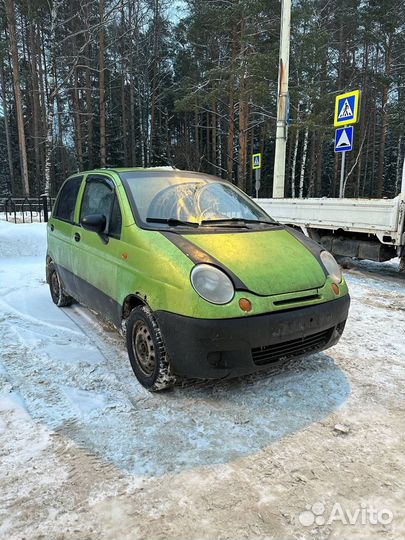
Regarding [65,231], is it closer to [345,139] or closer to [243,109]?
[345,139]

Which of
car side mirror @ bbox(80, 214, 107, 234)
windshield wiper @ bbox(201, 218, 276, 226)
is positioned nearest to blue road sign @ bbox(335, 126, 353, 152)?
windshield wiper @ bbox(201, 218, 276, 226)

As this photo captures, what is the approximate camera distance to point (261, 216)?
4.13 m

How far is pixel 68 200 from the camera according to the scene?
16.0 ft

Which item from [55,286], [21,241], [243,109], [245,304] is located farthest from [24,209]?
[245,304]

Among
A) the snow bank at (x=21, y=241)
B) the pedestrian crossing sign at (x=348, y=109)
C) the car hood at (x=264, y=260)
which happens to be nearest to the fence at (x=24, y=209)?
the snow bank at (x=21, y=241)

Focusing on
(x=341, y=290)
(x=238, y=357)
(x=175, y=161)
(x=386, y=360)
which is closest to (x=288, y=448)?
(x=238, y=357)

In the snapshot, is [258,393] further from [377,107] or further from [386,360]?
[377,107]

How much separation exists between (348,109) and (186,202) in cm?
702

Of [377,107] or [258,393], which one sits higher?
[377,107]

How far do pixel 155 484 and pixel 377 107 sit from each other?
37.1m

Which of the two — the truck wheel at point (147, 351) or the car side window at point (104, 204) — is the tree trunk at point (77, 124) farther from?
the truck wheel at point (147, 351)

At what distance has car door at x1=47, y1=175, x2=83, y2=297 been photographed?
4.59m

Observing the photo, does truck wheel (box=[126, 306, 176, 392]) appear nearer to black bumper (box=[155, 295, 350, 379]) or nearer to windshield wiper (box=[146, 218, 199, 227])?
black bumper (box=[155, 295, 350, 379])

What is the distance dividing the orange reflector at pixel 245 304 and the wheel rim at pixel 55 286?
3324 millimetres
